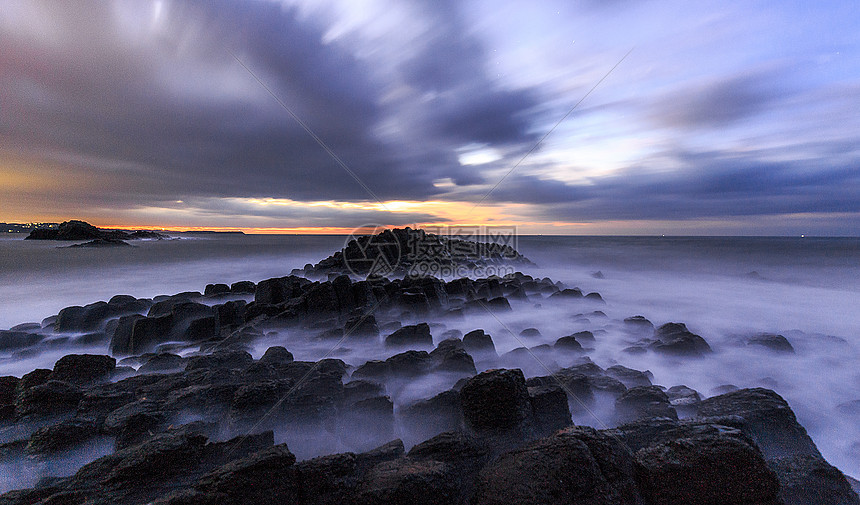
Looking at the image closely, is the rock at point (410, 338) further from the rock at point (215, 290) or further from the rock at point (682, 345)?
the rock at point (215, 290)

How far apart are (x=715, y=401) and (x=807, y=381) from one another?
360 cm

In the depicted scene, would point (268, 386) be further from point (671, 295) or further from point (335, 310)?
point (671, 295)

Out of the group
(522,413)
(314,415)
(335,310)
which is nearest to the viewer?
(522,413)

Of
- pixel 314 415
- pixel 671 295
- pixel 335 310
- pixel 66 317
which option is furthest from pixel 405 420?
pixel 671 295

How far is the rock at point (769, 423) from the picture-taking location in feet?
10.7

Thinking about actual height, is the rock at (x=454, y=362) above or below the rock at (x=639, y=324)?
above

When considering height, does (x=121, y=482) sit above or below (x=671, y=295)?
above

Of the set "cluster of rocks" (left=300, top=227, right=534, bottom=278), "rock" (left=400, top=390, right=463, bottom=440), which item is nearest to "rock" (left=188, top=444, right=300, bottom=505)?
"rock" (left=400, top=390, right=463, bottom=440)

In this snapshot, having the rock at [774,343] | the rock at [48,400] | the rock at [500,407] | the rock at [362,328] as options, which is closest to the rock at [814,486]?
the rock at [500,407]

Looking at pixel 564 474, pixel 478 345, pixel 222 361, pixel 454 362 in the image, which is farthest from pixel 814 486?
pixel 222 361

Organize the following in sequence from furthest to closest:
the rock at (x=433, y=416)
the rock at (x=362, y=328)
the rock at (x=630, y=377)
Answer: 1. the rock at (x=362, y=328)
2. the rock at (x=630, y=377)
3. the rock at (x=433, y=416)

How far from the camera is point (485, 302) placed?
416 inches

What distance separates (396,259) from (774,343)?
626 inches

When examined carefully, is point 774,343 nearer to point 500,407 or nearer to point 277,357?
point 500,407
